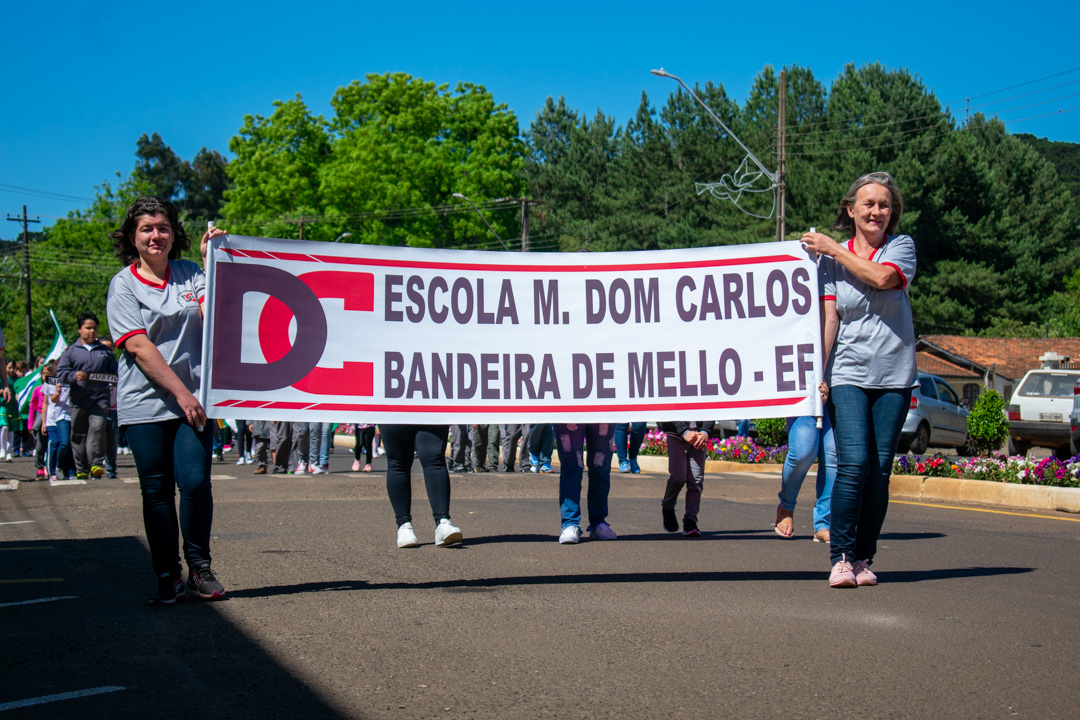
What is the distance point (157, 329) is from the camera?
5.51 metres

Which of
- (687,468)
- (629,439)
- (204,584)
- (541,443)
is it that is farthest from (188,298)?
(541,443)

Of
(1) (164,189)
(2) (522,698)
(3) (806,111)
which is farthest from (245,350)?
(1) (164,189)

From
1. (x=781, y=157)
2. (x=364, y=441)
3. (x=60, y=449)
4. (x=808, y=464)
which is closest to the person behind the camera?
(x=808, y=464)

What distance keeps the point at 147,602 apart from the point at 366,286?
208 centimetres

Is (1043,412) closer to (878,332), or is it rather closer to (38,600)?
(878,332)

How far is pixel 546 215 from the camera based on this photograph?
74438 millimetres

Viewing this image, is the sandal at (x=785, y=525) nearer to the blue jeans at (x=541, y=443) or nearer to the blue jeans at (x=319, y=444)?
the blue jeans at (x=541, y=443)

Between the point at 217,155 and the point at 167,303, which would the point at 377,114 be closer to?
the point at 167,303

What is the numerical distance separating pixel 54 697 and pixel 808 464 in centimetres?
571

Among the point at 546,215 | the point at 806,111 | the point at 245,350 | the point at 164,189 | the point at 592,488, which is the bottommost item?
the point at 592,488

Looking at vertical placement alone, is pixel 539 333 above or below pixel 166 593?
above

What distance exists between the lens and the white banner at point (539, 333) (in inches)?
240

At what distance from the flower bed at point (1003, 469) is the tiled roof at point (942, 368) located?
39893mm

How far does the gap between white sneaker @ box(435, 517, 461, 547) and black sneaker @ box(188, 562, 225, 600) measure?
6.44 feet
